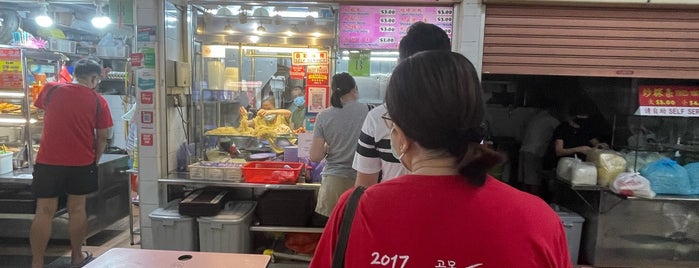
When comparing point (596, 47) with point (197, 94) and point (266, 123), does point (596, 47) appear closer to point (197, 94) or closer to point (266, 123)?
point (266, 123)

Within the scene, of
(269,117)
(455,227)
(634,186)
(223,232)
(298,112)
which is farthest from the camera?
(298,112)

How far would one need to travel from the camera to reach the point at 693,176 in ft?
11.3

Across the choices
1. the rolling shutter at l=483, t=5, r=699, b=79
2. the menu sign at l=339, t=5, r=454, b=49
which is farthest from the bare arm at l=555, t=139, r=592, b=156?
the menu sign at l=339, t=5, r=454, b=49

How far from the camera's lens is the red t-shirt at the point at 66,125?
342 centimetres

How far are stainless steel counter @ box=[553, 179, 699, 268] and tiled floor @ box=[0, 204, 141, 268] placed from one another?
4135mm

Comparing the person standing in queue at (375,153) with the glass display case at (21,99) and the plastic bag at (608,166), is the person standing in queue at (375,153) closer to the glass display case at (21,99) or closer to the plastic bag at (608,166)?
the plastic bag at (608,166)

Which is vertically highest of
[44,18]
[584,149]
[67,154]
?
[44,18]

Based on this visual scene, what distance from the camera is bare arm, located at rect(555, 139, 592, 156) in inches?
154

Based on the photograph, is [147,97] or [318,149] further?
[147,97]

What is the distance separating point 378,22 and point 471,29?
763 millimetres

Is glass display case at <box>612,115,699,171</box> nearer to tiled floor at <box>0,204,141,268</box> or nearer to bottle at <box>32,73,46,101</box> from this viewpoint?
tiled floor at <box>0,204,141,268</box>

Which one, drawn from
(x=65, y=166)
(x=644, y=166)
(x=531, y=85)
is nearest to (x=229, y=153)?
(x=65, y=166)

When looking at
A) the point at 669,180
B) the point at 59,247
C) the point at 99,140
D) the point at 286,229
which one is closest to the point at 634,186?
the point at 669,180

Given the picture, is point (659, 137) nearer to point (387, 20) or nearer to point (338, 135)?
point (387, 20)
